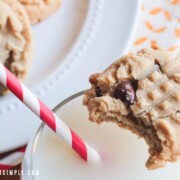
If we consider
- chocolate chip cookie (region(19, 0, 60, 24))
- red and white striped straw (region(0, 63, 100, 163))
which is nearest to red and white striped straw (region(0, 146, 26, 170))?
red and white striped straw (region(0, 63, 100, 163))

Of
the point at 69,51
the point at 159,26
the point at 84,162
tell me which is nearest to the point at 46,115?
the point at 84,162

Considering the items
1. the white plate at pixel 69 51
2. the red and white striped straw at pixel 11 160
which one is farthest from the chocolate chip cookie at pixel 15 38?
the red and white striped straw at pixel 11 160

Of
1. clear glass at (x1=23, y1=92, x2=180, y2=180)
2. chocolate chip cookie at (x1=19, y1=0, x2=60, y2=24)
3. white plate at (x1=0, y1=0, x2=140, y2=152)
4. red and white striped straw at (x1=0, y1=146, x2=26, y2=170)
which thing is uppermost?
chocolate chip cookie at (x1=19, y1=0, x2=60, y2=24)

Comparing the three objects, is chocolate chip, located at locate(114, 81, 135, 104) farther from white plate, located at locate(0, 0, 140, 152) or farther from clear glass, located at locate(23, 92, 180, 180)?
white plate, located at locate(0, 0, 140, 152)

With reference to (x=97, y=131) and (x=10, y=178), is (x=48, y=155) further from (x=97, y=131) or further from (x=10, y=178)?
(x=10, y=178)

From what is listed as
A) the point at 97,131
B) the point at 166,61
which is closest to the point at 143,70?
the point at 166,61

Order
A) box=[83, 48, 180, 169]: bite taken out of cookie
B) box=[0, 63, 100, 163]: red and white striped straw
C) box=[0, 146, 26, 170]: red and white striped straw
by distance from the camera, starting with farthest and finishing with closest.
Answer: box=[0, 146, 26, 170]: red and white striped straw < box=[0, 63, 100, 163]: red and white striped straw < box=[83, 48, 180, 169]: bite taken out of cookie

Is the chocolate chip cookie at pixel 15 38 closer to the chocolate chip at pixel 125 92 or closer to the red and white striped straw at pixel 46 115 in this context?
the red and white striped straw at pixel 46 115
